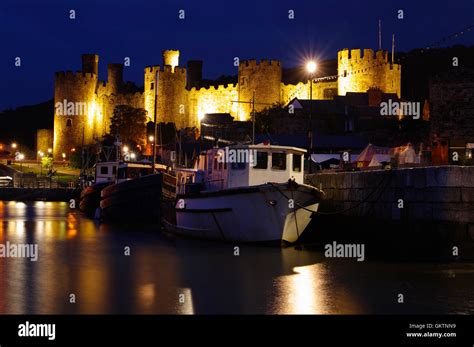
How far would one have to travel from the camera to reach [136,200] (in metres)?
26.5

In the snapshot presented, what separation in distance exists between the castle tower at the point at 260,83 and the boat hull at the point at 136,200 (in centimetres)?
3091

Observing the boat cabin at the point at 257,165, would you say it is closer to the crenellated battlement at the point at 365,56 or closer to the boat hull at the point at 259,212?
the boat hull at the point at 259,212

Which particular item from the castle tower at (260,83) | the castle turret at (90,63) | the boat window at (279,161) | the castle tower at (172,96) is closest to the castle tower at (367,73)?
the castle tower at (260,83)

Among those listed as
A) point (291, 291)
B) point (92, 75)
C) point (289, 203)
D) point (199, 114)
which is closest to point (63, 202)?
point (199, 114)

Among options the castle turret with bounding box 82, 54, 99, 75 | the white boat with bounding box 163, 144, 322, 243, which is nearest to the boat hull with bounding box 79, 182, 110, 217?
the white boat with bounding box 163, 144, 322, 243

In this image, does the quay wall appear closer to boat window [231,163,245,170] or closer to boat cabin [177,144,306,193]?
boat cabin [177,144,306,193]

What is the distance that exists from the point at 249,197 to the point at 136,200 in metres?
10.2

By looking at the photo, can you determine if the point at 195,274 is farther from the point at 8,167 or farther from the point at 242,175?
the point at 8,167

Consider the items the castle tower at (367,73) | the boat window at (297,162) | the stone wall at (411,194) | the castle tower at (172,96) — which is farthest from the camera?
the castle tower at (172,96)

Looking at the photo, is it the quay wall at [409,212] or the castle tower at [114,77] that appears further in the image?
the castle tower at [114,77]

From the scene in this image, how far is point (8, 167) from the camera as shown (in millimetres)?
65000

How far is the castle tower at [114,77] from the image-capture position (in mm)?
71375
